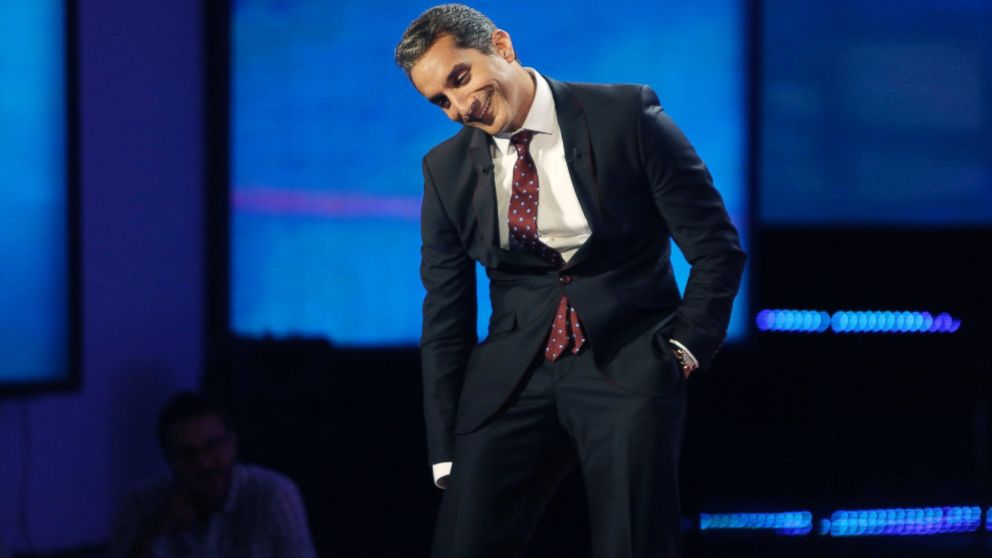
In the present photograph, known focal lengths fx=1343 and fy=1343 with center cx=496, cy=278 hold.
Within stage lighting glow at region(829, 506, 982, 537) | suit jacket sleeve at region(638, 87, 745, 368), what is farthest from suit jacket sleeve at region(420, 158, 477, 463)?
stage lighting glow at region(829, 506, 982, 537)

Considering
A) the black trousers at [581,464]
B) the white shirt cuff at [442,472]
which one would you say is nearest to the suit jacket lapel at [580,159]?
the black trousers at [581,464]

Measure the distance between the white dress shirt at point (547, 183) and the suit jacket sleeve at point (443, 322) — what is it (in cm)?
14

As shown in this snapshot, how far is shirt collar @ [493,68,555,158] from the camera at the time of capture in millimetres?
2230

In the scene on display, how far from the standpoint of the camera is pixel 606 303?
2.18 m

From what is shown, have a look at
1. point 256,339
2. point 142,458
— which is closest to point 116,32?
point 256,339

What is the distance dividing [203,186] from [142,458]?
993mm

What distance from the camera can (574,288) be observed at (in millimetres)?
2199

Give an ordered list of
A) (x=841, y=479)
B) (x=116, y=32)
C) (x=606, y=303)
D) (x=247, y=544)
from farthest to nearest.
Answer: (x=841, y=479), (x=116, y=32), (x=247, y=544), (x=606, y=303)

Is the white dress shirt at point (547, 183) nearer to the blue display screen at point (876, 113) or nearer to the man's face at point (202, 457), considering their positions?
the man's face at point (202, 457)

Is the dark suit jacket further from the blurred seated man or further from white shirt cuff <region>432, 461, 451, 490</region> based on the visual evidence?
the blurred seated man

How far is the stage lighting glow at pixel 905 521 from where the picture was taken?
186 inches

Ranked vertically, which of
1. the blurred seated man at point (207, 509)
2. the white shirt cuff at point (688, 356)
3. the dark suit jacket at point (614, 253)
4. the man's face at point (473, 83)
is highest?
the man's face at point (473, 83)

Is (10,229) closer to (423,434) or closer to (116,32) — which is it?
(116,32)

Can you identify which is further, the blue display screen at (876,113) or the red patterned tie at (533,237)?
the blue display screen at (876,113)
